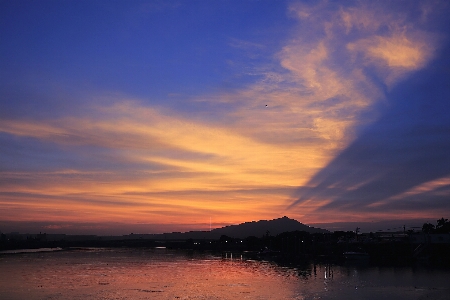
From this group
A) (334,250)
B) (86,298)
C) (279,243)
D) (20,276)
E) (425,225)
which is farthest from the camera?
(279,243)

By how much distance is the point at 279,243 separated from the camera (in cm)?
14775

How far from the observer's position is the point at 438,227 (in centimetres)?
11625

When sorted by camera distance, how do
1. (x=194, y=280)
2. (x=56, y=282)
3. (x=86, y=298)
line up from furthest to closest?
(x=194, y=280), (x=56, y=282), (x=86, y=298)

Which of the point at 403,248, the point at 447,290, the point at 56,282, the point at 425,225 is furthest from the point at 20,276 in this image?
the point at 425,225

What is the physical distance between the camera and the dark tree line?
10901 centimetres

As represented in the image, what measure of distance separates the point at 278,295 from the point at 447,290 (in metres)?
16.4

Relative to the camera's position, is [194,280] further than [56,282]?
Yes

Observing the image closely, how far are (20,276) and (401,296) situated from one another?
4420cm

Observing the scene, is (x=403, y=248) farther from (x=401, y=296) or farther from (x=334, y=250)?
(x=401, y=296)

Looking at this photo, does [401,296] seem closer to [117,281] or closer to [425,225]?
[117,281]

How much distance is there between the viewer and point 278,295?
37.3 m

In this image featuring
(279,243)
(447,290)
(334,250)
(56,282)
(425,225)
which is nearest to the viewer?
(447,290)

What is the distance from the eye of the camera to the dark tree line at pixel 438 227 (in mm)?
109012

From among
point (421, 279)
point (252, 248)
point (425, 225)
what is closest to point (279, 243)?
point (252, 248)
